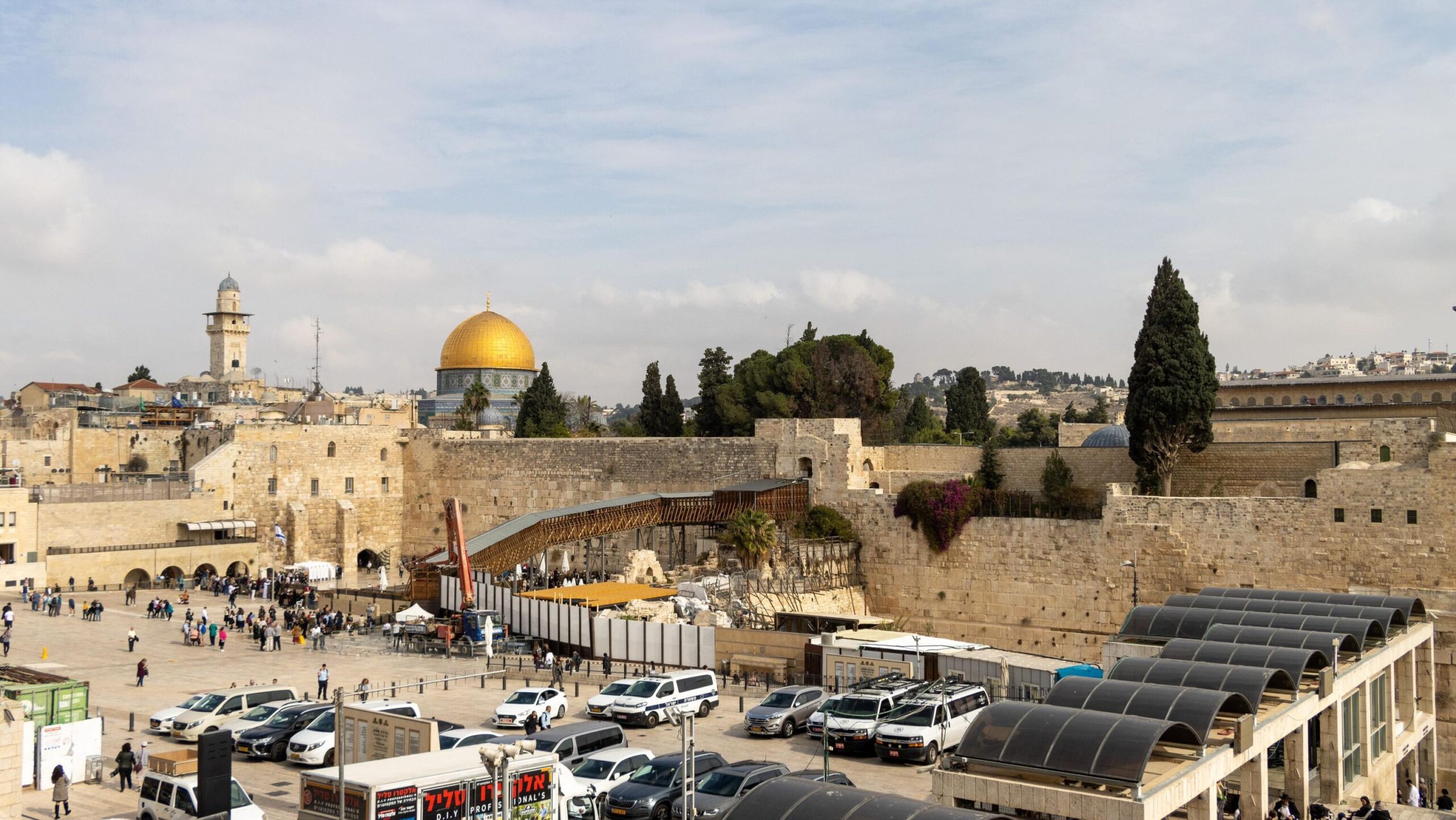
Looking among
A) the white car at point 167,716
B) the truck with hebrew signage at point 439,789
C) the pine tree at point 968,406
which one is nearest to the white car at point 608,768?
the truck with hebrew signage at point 439,789

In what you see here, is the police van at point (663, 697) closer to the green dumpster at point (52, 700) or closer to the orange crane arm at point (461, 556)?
the green dumpster at point (52, 700)

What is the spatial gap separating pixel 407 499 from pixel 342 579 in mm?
4375

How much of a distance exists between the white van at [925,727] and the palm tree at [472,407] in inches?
1736

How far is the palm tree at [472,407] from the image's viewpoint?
194 feet

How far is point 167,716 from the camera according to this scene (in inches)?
730

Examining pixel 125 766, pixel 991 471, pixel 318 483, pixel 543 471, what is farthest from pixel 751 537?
pixel 125 766

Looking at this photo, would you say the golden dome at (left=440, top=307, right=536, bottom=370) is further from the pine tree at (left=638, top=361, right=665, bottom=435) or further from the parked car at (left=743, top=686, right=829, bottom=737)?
the parked car at (left=743, top=686, right=829, bottom=737)

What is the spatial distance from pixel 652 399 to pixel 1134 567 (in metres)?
27.6

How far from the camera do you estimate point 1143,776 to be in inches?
455

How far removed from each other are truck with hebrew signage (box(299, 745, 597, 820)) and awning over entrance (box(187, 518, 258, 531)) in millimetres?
30557

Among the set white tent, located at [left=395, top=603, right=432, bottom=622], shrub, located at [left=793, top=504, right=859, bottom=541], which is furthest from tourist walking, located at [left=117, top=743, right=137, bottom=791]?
shrub, located at [left=793, top=504, right=859, bottom=541]

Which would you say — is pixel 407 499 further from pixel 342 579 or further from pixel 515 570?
pixel 515 570

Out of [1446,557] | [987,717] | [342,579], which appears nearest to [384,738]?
[987,717]

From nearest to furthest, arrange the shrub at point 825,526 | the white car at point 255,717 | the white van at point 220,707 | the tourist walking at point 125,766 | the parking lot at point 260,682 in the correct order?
the parking lot at point 260,682
the tourist walking at point 125,766
the white car at point 255,717
the white van at point 220,707
the shrub at point 825,526
